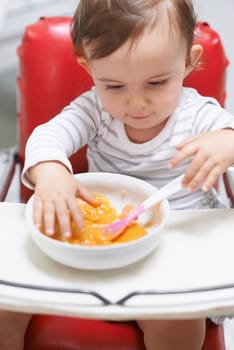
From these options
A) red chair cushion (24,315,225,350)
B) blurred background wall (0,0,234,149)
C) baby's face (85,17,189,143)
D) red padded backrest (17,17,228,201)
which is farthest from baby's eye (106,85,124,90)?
blurred background wall (0,0,234,149)

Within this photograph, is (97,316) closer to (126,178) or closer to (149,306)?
(149,306)

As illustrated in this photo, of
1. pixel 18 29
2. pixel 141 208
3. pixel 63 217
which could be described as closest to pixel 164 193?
pixel 141 208

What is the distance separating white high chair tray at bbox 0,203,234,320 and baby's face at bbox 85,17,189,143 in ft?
0.55

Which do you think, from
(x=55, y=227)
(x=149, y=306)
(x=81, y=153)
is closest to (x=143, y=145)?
(x=81, y=153)

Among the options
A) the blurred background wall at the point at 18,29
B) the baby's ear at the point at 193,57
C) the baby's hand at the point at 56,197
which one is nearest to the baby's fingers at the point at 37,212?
the baby's hand at the point at 56,197

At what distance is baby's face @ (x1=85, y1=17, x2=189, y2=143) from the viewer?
0.87 meters

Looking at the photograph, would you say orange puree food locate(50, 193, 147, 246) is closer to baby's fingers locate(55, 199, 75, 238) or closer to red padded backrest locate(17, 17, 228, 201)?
baby's fingers locate(55, 199, 75, 238)

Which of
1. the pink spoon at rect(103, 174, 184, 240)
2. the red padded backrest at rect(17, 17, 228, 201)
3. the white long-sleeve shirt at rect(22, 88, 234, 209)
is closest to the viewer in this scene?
the pink spoon at rect(103, 174, 184, 240)

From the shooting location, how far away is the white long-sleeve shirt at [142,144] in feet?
3.40

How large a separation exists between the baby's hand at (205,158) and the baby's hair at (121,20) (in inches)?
6.3

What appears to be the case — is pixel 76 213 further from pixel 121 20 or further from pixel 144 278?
pixel 121 20

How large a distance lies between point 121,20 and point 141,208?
26 centimetres

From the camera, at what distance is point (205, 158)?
85 centimetres

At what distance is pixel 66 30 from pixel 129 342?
1.89 ft
